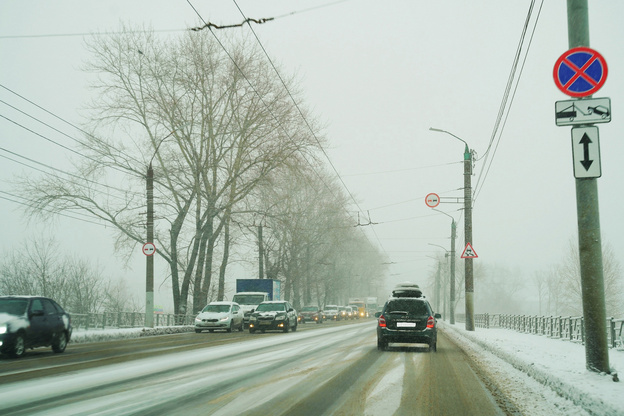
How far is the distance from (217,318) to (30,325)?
682 inches

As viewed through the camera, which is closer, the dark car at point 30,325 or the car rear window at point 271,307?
the dark car at point 30,325

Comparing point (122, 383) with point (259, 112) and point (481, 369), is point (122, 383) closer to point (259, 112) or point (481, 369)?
point (481, 369)

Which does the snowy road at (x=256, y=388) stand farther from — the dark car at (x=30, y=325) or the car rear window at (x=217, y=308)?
the car rear window at (x=217, y=308)

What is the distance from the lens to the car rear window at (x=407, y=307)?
62.3 ft

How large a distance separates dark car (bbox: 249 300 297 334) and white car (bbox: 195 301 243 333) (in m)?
1.13

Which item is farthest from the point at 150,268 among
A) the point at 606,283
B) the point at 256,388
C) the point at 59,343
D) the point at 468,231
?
the point at 606,283

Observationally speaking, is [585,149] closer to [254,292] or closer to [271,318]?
[271,318]

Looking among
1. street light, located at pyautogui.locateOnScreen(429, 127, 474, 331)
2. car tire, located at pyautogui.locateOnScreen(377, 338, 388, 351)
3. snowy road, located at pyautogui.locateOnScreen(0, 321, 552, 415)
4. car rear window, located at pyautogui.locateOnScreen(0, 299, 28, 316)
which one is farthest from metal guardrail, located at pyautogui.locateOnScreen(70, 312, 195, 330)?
street light, located at pyautogui.locateOnScreen(429, 127, 474, 331)

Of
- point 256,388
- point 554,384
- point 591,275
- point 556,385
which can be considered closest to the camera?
point 556,385

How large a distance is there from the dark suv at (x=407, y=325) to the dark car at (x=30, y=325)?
868cm

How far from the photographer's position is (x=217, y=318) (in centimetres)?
3388

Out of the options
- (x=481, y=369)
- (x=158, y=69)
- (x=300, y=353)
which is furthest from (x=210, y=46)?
(x=481, y=369)

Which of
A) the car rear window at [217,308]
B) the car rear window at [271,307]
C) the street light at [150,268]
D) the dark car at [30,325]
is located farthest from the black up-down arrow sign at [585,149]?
the car rear window at [217,308]

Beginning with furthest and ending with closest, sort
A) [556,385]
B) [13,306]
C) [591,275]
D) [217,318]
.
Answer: [217,318]
[13,306]
[591,275]
[556,385]
